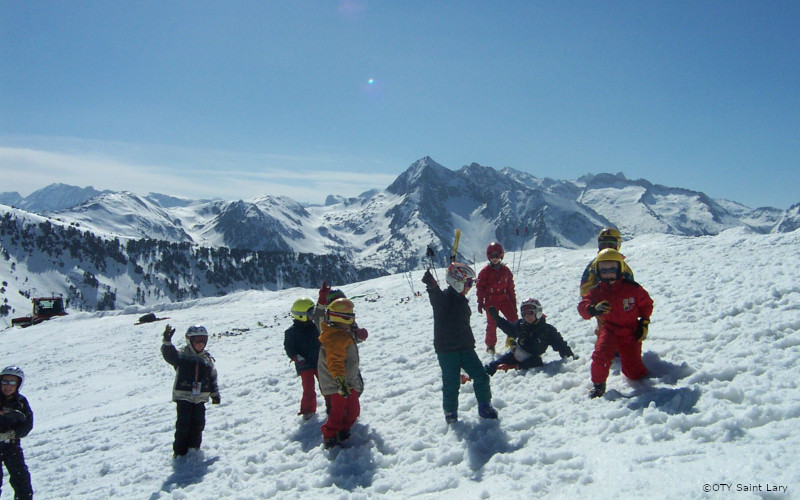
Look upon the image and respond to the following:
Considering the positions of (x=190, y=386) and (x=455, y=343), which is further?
(x=190, y=386)

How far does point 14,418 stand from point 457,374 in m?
6.69

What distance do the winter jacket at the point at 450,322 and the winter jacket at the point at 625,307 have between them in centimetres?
210

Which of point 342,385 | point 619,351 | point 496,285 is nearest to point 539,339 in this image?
point 619,351

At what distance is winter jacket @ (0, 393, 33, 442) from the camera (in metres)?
6.88

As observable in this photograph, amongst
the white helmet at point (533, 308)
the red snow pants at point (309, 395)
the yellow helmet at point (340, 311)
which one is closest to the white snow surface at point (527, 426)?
the red snow pants at point (309, 395)

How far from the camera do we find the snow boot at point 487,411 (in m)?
7.11

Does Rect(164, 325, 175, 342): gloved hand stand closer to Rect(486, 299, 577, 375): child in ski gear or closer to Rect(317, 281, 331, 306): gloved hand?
Rect(317, 281, 331, 306): gloved hand

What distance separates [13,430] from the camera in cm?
697

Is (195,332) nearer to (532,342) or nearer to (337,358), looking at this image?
(337,358)

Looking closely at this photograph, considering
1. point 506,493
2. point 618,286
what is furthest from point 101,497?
point 618,286

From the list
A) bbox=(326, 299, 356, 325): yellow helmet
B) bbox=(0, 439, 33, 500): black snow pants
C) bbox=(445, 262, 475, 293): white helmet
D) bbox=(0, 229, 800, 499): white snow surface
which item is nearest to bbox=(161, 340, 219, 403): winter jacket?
bbox=(0, 229, 800, 499): white snow surface

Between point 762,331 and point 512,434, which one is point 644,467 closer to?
point 512,434

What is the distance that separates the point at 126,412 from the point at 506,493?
11130mm

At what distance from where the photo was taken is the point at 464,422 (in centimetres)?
727
